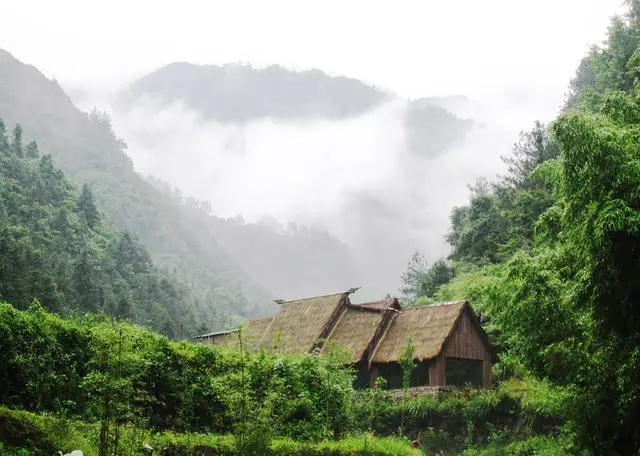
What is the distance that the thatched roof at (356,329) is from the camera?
24625 millimetres

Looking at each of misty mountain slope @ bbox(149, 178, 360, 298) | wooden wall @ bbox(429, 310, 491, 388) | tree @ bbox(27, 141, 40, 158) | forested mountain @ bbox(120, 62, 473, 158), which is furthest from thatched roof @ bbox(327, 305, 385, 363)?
forested mountain @ bbox(120, 62, 473, 158)

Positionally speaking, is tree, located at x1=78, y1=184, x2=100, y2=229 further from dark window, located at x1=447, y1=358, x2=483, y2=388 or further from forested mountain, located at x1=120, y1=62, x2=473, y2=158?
forested mountain, located at x1=120, y1=62, x2=473, y2=158

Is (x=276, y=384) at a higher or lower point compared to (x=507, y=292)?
lower

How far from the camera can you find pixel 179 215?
140 metres

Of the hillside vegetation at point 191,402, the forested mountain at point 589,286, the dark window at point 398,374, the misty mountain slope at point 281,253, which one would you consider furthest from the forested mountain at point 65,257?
the misty mountain slope at point 281,253

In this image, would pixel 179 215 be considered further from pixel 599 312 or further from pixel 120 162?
pixel 599 312

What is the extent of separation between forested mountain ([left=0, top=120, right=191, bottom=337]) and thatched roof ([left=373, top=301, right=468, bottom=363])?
22176 mm

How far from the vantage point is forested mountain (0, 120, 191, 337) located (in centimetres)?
4009

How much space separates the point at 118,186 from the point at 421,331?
110m

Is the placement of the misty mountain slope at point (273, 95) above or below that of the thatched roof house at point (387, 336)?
above

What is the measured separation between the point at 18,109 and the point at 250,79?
71751 millimetres

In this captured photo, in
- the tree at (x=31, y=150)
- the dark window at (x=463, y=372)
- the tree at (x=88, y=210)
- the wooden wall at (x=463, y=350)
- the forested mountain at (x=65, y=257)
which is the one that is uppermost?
the tree at (x=31, y=150)

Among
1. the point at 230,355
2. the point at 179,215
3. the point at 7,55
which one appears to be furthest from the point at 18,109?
the point at 230,355

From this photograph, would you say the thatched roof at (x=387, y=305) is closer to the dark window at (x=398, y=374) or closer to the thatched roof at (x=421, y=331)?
the thatched roof at (x=421, y=331)
